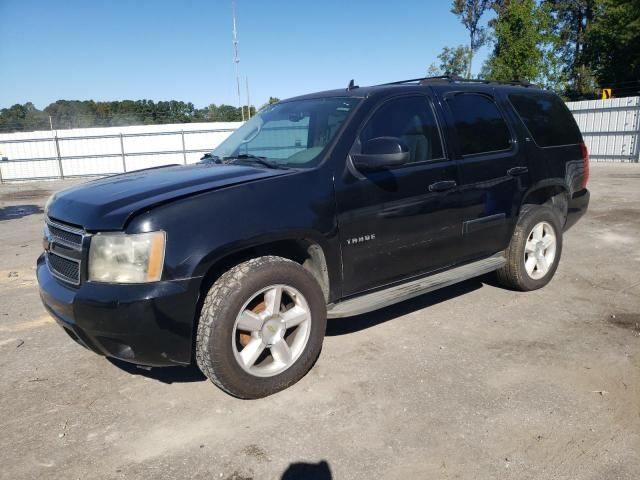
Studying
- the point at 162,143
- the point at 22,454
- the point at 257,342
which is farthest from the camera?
the point at 162,143

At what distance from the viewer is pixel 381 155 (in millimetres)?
3189

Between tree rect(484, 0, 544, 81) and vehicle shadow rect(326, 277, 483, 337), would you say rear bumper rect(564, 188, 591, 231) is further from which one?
tree rect(484, 0, 544, 81)

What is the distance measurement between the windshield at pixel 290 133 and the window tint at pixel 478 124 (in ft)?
3.29

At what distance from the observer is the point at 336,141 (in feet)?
10.9

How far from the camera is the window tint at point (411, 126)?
3580 millimetres

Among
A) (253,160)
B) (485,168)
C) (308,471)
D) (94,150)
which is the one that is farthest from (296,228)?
(94,150)

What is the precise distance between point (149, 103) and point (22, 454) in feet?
246

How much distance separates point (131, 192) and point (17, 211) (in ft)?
36.3

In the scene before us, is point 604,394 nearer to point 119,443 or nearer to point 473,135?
point 473,135

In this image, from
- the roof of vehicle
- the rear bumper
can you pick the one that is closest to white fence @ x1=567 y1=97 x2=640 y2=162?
the rear bumper

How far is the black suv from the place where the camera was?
2.64m

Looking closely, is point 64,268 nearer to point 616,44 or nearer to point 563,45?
point 616,44

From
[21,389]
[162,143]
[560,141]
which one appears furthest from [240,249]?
[162,143]

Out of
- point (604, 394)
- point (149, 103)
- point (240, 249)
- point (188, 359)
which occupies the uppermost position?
point (149, 103)
